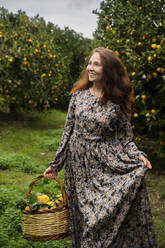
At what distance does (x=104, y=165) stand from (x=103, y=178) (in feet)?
0.37

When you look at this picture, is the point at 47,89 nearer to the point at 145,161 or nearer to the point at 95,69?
the point at 95,69

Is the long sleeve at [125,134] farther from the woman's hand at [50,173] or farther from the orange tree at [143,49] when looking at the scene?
the orange tree at [143,49]

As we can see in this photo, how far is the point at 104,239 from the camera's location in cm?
269

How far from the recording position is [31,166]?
→ 5902mm

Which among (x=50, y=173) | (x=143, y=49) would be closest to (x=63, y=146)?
(x=50, y=173)

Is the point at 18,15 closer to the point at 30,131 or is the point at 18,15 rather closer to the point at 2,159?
the point at 30,131

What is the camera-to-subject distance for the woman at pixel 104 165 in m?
2.68

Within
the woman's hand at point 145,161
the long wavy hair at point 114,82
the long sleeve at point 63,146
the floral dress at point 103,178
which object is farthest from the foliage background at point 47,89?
the long wavy hair at point 114,82

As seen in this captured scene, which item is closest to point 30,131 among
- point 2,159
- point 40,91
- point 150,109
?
point 40,91

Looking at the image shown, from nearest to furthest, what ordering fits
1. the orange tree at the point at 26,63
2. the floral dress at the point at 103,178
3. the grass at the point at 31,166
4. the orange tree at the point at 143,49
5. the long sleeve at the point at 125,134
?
1. the floral dress at the point at 103,178
2. the long sleeve at the point at 125,134
3. the grass at the point at 31,166
4. the orange tree at the point at 143,49
5. the orange tree at the point at 26,63

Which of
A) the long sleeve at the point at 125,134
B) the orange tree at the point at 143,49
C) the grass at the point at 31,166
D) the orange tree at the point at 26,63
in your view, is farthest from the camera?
the orange tree at the point at 26,63

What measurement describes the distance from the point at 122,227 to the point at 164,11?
475cm

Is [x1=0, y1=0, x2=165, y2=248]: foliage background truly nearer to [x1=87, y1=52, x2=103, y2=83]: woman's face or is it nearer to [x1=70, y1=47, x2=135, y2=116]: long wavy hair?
[x1=70, y1=47, x2=135, y2=116]: long wavy hair

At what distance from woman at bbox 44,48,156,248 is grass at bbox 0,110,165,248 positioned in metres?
0.79
